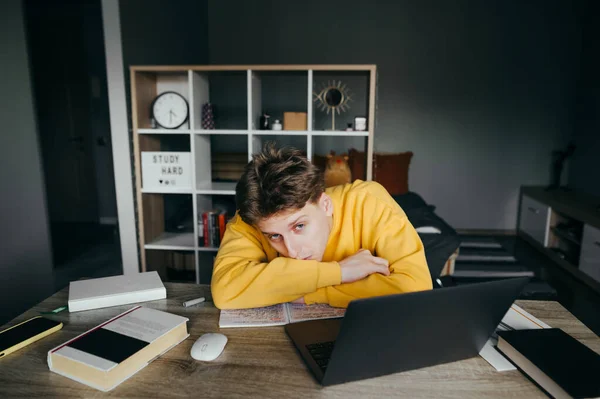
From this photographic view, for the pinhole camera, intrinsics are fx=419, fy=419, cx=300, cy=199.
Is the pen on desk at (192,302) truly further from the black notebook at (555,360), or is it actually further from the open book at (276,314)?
the black notebook at (555,360)

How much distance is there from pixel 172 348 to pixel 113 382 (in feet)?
0.54

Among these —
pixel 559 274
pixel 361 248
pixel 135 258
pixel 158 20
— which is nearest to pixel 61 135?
pixel 158 20

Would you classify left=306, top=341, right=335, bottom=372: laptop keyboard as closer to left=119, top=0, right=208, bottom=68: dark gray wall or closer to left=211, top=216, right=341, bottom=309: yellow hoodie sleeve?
left=211, top=216, right=341, bottom=309: yellow hoodie sleeve

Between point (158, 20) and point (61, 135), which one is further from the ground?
point (158, 20)

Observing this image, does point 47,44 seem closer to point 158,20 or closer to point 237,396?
point 158,20

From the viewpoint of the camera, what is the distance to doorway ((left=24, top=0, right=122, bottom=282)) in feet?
15.3

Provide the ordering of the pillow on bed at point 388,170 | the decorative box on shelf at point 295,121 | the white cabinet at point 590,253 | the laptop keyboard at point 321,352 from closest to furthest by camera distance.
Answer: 1. the laptop keyboard at point 321,352
2. the decorative box on shelf at point 295,121
3. the white cabinet at point 590,253
4. the pillow on bed at point 388,170

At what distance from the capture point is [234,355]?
3.08 feet

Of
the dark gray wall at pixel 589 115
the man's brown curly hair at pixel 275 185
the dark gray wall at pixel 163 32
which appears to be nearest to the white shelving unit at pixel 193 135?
the dark gray wall at pixel 163 32

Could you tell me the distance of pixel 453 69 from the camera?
15.6 feet

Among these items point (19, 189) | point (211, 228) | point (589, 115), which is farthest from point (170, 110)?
point (589, 115)

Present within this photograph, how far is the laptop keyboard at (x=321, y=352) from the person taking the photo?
88 cm

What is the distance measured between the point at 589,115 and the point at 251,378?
4.91 meters

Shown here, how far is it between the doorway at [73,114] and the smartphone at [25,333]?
11.5ft
